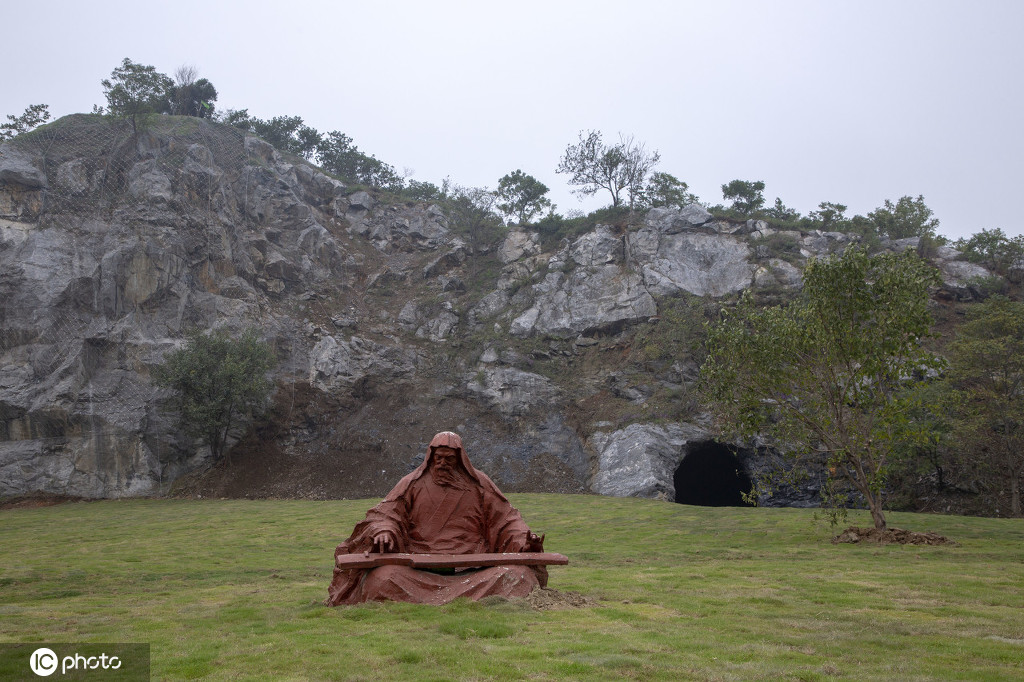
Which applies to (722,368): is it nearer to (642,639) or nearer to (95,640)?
(642,639)

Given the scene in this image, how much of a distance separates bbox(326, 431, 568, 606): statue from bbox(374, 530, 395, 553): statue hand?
0.04 ft

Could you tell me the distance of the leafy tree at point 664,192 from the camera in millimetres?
54812

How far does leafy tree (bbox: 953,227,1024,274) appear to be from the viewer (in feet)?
148

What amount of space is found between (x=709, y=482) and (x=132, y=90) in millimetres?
43556

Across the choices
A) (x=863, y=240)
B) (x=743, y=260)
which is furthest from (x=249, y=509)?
(x=863, y=240)

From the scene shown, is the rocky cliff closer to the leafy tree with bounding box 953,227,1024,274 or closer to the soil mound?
the leafy tree with bounding box 953,227,1024,274

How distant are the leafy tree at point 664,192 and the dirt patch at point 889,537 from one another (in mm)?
39535

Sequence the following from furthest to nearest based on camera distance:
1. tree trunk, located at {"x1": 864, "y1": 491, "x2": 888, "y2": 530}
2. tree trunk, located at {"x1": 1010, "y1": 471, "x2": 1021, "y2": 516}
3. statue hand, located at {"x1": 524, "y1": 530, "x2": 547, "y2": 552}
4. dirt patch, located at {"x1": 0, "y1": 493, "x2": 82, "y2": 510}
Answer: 1. dirt patch, located at {"x1": 0, "y1": 493, "x2": 82, "y2": 510}
2. tree trunk, located at {"x1": 1010, "y1": 471, "x2": 1021, "y2": 516}
3. tree trunk, located at {"x1": 864, "y1": 491, "x2": 888, "y2": 530}
4. statue hand, located at {"x1": 524, "y1": 530, "x2": 547, "y2": 552}

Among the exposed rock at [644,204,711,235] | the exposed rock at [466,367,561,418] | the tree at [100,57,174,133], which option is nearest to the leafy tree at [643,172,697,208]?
the exposed rock at [644,204,711,235]

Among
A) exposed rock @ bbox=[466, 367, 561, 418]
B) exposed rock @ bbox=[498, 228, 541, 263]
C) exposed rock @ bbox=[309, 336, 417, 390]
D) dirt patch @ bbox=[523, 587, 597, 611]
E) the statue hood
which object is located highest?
exposed rock @ bbox=[498, 228, 541, 263]

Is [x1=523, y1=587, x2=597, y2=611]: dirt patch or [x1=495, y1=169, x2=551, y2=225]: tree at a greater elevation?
[x1=495, y1=169, x2=551, y2=225]: tree

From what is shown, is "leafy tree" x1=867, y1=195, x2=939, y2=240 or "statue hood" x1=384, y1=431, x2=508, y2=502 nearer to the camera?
"statue hood" x1=384, y1=431, x2=508, y2=502

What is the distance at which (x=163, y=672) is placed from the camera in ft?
19.9

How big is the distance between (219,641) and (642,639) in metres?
4.36
